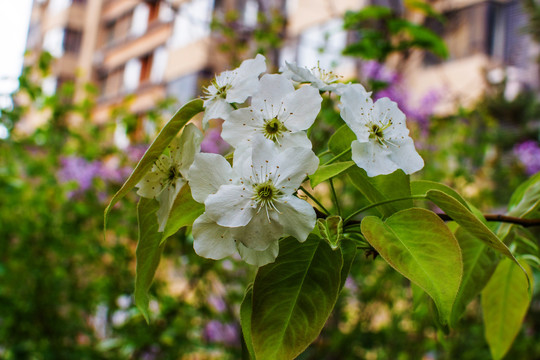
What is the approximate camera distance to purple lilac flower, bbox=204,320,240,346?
2.08m

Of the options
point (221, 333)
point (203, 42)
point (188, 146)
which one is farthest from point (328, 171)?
point (203, 42)

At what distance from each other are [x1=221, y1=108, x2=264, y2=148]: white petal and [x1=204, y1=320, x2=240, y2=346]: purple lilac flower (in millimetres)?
1641

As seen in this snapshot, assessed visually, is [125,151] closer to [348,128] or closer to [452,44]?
[348,128]

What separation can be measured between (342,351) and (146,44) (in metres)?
10.0

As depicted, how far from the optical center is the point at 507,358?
6.41 feet

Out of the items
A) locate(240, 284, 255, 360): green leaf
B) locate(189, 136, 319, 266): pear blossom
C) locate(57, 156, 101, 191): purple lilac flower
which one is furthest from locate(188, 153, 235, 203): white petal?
locate(57, 156, 101, 191): purple lilac flower

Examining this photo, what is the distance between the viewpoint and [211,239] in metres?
0.44

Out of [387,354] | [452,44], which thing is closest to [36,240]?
[387,354]

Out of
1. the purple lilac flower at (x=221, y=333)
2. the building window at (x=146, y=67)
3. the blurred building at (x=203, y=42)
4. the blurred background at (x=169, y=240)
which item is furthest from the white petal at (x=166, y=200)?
the building window at (x=146, y=67)

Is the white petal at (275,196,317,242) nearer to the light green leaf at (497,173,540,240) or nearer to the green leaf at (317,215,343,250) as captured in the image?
the green leaf at (317,215,343,250)

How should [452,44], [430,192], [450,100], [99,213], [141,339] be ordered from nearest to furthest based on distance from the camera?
[430,192] → [141,339] → [99,213] → [450,100] → [452,44]

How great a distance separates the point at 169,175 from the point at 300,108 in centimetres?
14

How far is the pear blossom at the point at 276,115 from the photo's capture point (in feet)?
1.53

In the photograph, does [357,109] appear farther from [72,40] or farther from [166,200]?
[72,40]
